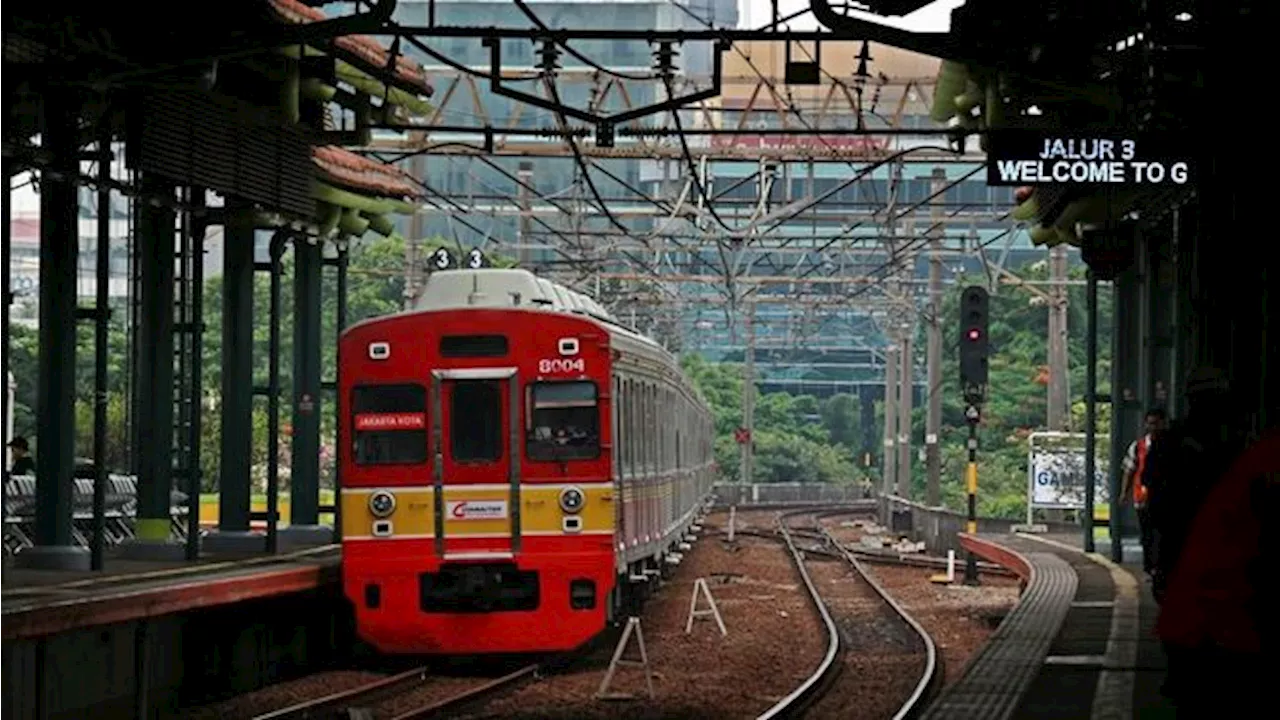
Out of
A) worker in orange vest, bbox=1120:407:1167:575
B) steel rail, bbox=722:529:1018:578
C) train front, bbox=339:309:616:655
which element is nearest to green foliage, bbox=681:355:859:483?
steel rail, bbox=722:529:1018:578

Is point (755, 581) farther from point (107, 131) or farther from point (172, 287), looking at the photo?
point (107, 131)

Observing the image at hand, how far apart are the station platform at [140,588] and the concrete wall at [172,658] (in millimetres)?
244

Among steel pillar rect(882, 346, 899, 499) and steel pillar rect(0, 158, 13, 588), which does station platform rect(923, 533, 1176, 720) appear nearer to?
steel pillar rect(0, 158, 13, 588)

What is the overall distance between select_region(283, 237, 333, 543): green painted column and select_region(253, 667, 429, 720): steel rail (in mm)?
5613

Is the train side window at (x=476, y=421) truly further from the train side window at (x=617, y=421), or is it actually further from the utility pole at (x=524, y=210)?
the utility pole at (x=524, y=210)

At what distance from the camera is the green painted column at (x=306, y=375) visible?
23125mm

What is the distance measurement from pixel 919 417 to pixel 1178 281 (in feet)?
148

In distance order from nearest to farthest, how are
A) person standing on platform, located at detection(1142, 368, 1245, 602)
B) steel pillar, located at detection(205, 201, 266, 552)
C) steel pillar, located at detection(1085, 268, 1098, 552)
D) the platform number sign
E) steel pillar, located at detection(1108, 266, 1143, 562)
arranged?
person standing on platform, located at detection(1142, 368, 1245, 602)
steel pillar, located at detection(205, 201, 266, 552)
steel pillar, located at detection(1108, 266, 1143, 562)
steel pillar, located at detection(1085, 268, 1098, 552)
the platform number sign

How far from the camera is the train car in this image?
1777cm

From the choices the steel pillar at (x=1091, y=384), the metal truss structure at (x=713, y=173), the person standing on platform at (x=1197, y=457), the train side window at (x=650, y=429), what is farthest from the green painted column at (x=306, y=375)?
the person standing on platform at (x=1197, y=457)

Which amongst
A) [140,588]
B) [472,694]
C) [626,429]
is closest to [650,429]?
[626,429]

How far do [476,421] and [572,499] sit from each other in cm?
91

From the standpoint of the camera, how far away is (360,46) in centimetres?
2198

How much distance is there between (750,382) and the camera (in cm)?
5900
